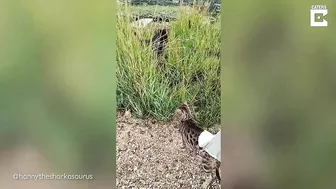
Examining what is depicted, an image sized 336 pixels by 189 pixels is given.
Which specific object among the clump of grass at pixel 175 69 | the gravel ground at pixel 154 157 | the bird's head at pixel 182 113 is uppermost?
the clump of grass at pixel 175 69

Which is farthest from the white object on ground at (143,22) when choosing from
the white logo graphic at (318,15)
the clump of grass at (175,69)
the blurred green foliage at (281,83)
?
the white logo graphic at (318,15)

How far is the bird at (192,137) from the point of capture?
128 cm

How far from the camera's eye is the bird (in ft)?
4.20

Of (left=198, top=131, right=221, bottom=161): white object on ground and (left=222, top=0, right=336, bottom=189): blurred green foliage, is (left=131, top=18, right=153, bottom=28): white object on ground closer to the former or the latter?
(left=222, top=0, right=336, bottom=189): blurred green foliage

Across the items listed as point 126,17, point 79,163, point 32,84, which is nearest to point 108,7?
point 126,17

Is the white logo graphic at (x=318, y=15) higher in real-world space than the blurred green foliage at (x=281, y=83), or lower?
higher

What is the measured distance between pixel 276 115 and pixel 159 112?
14.3 inches

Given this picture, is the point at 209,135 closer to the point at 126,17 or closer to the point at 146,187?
the point at 146,187

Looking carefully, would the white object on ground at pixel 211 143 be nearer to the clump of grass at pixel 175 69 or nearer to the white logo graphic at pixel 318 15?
the clump of grass at pixel 175 69

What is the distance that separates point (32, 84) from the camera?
1.27 m

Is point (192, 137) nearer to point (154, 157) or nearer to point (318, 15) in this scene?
point (154, 157)

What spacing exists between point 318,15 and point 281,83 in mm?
237

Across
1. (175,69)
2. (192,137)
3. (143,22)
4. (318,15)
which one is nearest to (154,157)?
(192,137)

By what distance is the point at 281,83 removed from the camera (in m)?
1.27
